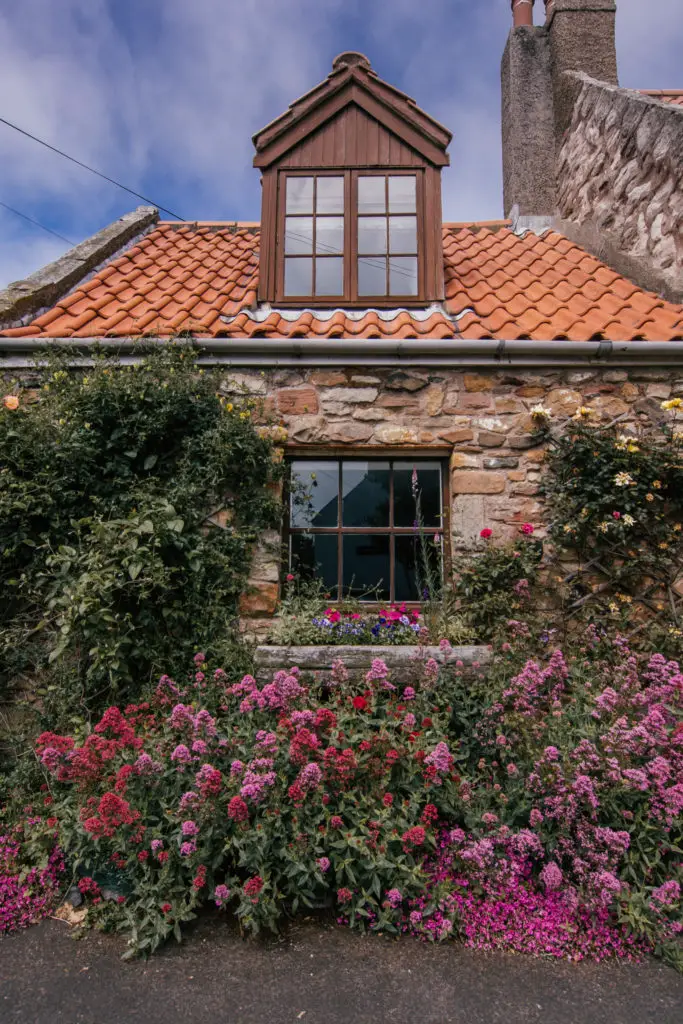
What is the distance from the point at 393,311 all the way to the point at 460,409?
120 centimetres

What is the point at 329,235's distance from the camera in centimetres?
542

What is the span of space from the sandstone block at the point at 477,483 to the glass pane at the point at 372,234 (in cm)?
226

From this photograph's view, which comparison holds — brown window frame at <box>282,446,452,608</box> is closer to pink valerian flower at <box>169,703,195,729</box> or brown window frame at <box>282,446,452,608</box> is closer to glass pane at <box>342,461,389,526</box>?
glass pane at <box>342,461,389,526</box>

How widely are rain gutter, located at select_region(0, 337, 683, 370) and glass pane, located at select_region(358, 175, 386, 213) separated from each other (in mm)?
1711

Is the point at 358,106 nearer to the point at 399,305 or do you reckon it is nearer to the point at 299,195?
the point at 299,195

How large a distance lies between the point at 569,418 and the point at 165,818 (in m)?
3.77

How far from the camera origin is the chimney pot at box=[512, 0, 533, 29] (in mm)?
7344

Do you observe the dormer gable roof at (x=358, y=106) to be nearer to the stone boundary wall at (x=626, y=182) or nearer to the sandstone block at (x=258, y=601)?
the stone boundary wall at (x=626, y=182)

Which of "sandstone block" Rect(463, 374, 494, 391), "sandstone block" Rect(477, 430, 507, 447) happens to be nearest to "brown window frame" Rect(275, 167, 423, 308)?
"sandstone block" Rect(463, 374, 494, 391)

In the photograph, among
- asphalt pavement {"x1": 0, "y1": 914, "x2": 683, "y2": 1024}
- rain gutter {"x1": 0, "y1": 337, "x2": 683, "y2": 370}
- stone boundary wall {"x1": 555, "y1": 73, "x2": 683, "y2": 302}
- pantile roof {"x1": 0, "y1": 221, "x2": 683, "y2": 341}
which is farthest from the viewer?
stone boundary wall {"x1": 555, "y1": 73, "x2": 683, "y2": 302}

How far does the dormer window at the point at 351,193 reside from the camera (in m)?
5.34

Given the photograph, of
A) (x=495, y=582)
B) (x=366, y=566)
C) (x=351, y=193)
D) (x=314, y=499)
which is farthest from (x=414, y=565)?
(x=351, y=193)

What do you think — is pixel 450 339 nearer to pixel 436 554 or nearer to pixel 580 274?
pixel 436 554

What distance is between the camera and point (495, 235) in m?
6.84
